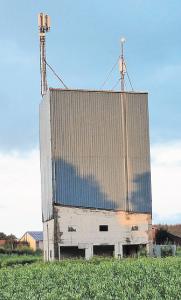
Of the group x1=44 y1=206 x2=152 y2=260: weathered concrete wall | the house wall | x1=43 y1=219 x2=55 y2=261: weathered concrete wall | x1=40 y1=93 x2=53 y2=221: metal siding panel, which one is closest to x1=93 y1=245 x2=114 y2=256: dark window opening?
x1=44 y1=206 x2=152 y2=260: weathered concrete wall

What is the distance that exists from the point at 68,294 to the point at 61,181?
26842 mm

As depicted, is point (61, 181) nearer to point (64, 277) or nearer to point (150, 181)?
point (150, 181)

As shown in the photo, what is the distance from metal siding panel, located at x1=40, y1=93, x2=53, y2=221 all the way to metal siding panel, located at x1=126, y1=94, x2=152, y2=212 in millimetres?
5811

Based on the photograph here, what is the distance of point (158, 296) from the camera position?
18.9m

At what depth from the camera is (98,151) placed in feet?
156

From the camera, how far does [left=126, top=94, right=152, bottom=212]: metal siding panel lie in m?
48.3

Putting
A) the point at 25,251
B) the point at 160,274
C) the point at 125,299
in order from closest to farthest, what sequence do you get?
1. the point at 125,299
2. the point at 160,274
3. the point at 25,251

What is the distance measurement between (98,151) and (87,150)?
0.83 m

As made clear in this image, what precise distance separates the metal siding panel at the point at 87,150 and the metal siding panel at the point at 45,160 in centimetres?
91

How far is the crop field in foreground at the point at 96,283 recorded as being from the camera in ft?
64.8

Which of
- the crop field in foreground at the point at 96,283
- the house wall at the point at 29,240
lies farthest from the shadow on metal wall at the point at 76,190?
the house wall at the point at 29,240

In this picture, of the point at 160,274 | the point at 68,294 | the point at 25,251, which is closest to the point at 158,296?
the point at 68,294

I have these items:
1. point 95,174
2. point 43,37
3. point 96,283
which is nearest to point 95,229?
point 95,174

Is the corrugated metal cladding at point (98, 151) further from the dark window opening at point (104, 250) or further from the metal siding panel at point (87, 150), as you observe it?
the dark window opening at point (104, 250)
